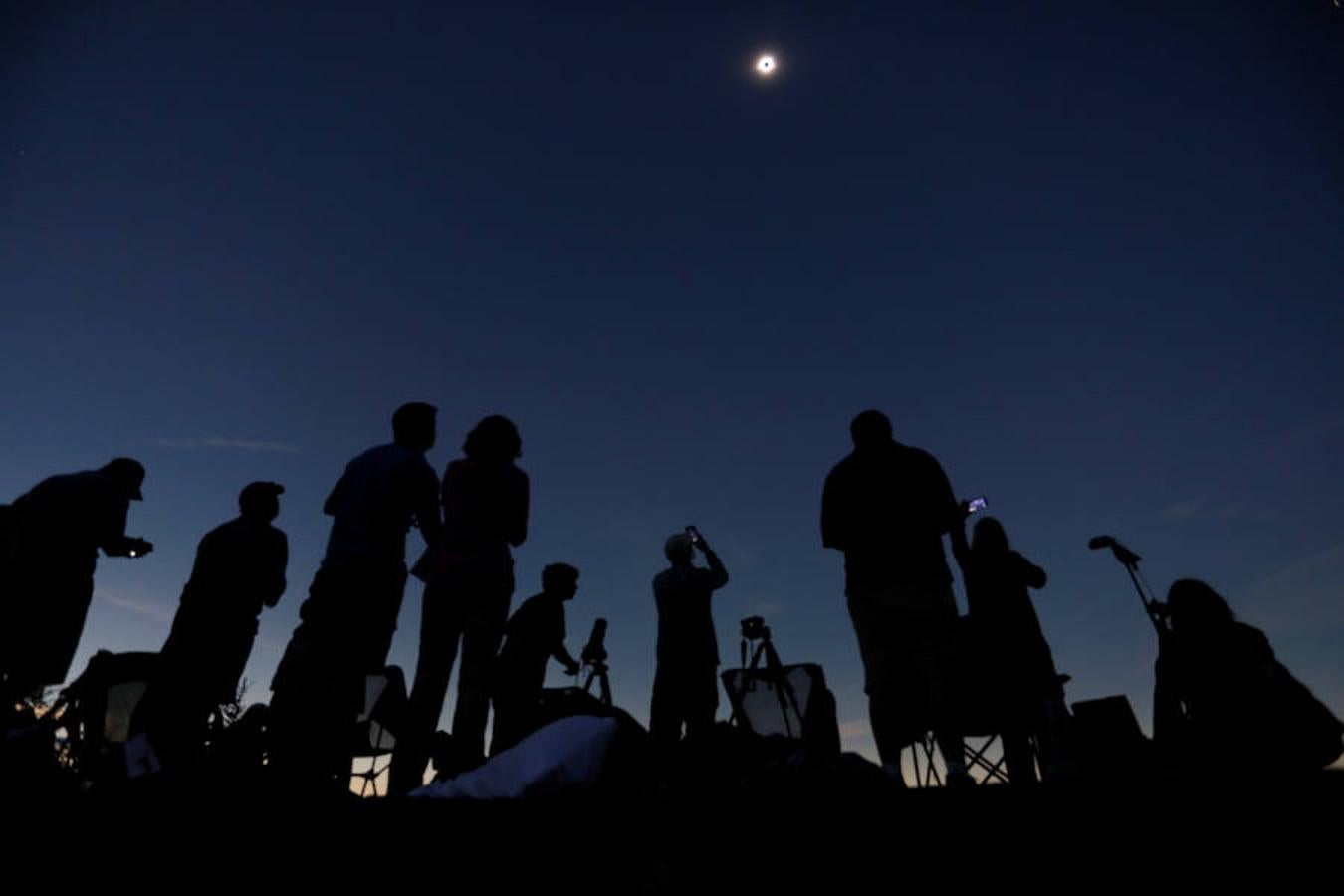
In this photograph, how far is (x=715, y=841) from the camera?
5.50 feet

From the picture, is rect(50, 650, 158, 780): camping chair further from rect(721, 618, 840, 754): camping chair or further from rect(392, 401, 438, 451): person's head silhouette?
rect(721, 618, 840, 754): camping chair

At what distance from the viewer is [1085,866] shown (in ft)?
5.22

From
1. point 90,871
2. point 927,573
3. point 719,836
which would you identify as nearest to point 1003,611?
point 927,573

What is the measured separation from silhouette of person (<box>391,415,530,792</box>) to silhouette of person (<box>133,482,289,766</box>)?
135 cm

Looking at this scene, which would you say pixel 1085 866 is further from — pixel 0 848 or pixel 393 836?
pixel 0 848

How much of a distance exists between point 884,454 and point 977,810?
2.42 m

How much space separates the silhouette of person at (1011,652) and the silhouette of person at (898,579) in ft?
6.06

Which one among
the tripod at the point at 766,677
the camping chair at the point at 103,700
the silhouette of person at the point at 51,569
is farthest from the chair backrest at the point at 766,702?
the silhouette of person at the point at 51,569

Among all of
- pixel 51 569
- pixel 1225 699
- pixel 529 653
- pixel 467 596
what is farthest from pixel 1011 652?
pixel 51 569

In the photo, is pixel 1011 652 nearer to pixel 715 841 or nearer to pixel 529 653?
pixel 529 653

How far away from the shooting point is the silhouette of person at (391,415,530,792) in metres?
3.65

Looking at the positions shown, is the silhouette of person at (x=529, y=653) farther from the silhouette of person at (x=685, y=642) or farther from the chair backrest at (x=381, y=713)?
the chair backrest at (x=381, y=713)

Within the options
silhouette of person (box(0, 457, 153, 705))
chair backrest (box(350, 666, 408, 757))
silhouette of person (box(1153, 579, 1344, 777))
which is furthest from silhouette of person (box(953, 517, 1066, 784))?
chair backrest (box(350, 666, 408, 757))

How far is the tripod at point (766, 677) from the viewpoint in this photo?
21.9ft
